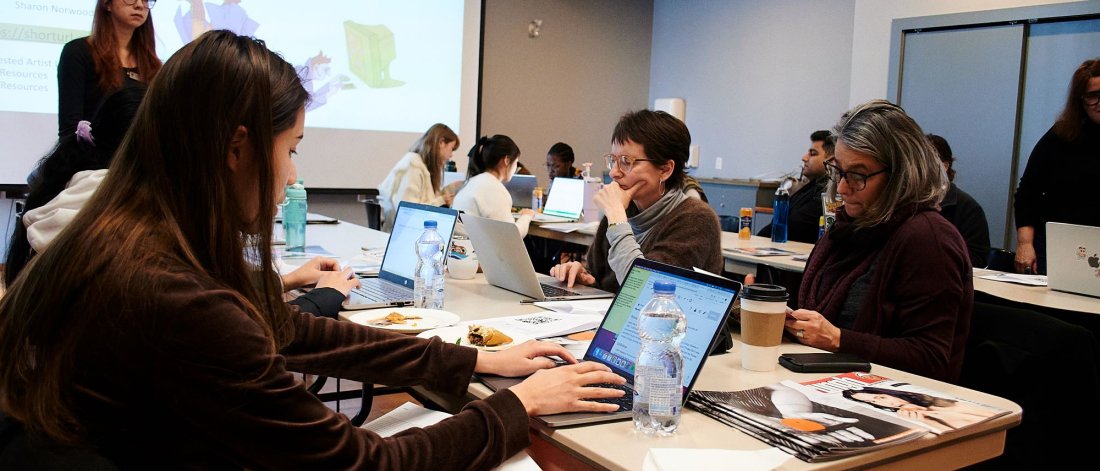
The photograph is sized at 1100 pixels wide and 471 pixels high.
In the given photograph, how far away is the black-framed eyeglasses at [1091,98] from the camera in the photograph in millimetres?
3436

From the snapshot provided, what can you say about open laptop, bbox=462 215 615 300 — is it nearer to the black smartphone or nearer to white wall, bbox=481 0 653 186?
the black smartphone

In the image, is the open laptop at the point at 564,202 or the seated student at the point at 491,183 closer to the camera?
the seated student at the point at 491,183

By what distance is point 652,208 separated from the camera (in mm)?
2547

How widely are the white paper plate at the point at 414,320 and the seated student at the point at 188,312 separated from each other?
0.70 m

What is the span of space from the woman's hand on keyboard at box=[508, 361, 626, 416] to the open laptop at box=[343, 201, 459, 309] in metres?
0.94

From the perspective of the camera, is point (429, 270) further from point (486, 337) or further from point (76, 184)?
point (76, 184)

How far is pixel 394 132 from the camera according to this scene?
22.9 feet

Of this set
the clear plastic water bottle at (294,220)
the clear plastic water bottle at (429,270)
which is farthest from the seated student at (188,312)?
the clear plastic water bottle at (294,220)

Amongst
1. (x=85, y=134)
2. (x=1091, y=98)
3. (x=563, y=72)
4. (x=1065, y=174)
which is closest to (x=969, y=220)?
(x=1065, y=174)

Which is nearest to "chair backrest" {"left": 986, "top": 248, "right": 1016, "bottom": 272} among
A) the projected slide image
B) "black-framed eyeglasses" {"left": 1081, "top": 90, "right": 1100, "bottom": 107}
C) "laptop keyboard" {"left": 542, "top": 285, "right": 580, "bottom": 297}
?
"black-framed eyeglasses" {"left": 1081, "top": 90, "right": 1100, "bottom": 107}

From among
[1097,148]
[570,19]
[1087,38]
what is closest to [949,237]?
[1097,148]

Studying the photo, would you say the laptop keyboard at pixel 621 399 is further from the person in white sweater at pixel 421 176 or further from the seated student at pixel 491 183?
the person in white sweater at pixel 421 176

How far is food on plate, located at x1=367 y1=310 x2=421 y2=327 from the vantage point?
1903mm

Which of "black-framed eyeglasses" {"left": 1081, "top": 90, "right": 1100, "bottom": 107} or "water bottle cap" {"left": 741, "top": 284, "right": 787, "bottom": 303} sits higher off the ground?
"black-framed eyeglasses" {"left": 1081, "top": 90, "right": 1100, "bottom": 107}
